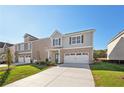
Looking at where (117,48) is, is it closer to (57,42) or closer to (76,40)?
(76,40)

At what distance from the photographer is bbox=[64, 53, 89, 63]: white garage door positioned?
65.0 ft

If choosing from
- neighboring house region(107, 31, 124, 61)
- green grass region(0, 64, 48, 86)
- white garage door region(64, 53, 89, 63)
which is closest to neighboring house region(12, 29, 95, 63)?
white garage door region(64, 53, 89, 63)

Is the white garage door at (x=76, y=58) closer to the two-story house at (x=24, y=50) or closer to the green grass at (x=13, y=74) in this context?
the green grass at (x=13, y=74)

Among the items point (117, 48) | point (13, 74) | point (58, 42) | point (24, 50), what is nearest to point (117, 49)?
point (117, 48)

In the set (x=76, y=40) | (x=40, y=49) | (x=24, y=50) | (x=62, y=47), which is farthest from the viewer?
(x=24, y=50)

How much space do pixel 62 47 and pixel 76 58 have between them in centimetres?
314

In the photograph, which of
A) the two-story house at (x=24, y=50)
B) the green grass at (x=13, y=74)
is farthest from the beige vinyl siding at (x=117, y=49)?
the two-story house at (x=24, y=50)

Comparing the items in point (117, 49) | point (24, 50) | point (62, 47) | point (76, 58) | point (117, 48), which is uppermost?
point (62, 47)

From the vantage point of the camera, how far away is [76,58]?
20500mm
